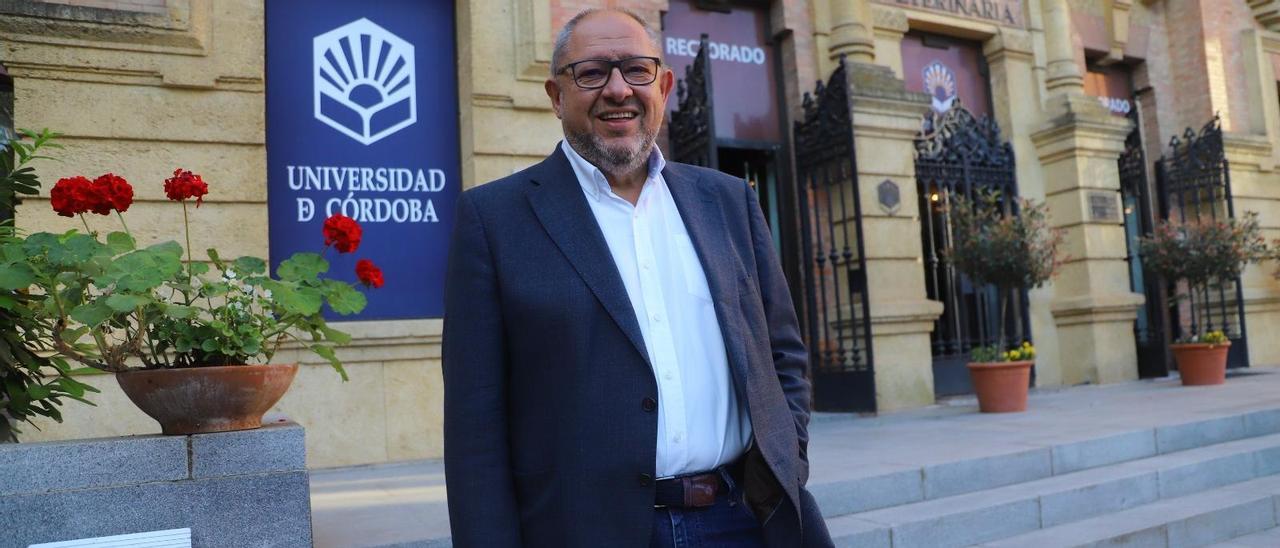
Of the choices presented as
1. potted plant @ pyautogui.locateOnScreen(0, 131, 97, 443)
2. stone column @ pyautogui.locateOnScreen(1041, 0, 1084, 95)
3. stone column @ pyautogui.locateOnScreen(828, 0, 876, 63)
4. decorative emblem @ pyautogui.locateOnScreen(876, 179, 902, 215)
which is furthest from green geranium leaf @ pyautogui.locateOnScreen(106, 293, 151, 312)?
stone column @ pyautogui.locateOnScreen(1041, 0, 1084, 95)

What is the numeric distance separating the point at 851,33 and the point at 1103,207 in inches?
172

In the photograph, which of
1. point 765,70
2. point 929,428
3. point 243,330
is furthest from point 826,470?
point 765,70

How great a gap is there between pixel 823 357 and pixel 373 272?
21.7 feet

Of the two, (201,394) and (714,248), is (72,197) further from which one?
(714,248)

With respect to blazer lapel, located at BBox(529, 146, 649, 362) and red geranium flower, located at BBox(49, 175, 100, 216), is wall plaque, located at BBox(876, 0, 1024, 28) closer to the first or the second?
red geranium flower, located at BBox(49, 175, 100, 216)

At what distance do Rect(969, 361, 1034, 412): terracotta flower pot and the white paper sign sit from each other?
759 centimetres

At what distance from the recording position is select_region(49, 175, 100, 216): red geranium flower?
10.8 feet

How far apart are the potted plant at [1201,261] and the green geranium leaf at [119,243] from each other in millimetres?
11490

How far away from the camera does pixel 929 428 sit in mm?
7836

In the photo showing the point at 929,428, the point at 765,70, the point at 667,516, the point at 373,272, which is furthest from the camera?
the point at 765,70

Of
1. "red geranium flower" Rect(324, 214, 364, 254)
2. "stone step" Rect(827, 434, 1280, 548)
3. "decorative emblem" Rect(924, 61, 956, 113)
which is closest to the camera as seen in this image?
"red geranium flower" Rect(324, 214, 364, 254)

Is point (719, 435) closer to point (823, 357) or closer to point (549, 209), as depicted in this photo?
point (549, 209)

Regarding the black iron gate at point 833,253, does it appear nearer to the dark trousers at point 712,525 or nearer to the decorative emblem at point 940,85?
the decorative emblem at point 940,85

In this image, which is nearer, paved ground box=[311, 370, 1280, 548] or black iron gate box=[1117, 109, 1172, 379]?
paved ground box=[311, 370, 1280, 548]
